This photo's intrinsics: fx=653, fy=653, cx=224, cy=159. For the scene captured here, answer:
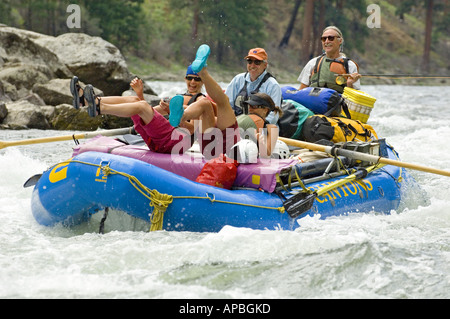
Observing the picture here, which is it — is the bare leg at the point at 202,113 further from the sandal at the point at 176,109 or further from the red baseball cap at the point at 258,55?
the red baseball cap at the point at 258,55

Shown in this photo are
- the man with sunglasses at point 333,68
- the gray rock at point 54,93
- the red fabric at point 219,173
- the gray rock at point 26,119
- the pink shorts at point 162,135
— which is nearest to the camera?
the red fabric at point 219,173

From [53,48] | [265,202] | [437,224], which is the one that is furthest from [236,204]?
[53,48]

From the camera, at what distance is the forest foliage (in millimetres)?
26609

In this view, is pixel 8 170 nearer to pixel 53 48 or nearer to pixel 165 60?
pixel 53 48

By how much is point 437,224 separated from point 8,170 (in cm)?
403

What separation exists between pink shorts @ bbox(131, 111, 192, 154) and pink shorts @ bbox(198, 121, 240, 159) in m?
0.19

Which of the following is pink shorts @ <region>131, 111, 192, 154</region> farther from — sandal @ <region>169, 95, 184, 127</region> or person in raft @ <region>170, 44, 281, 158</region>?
sandal @ <region>169, 95, 184, 127</region>

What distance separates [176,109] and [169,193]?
1.76ft

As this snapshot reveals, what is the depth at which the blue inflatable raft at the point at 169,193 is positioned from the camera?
A: 4.14 metres

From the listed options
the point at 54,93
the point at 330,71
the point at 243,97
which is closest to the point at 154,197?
the point at 243,97

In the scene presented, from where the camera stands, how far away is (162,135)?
463 cm
